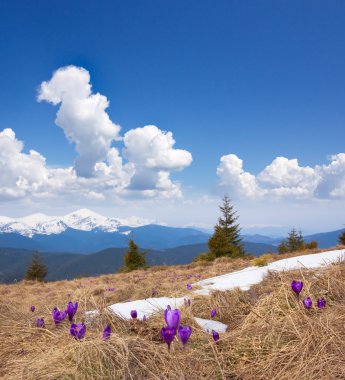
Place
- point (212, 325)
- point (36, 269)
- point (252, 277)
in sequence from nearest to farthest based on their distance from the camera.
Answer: point (212, 325), point (252, 277), point (36, 269)

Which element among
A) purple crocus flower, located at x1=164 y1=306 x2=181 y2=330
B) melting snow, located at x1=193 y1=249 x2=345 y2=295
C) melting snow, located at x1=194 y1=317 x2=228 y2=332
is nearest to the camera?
purple crocus flower, located at x1=164 y1=306 x2=181 y2=330

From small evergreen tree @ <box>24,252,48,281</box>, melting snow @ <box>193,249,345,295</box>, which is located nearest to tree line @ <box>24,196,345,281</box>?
small evergreen tree @ <box>24,252,48,281</box>

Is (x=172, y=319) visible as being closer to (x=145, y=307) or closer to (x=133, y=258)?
(x=145, y=307)

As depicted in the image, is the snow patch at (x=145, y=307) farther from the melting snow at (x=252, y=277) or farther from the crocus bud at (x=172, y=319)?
the crocus bud at (x=172, y=319)

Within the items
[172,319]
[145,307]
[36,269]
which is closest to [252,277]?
[145,307]

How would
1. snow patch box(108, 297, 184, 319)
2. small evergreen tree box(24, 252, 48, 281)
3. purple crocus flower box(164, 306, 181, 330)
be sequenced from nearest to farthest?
purple crocus flower box(164, 306, 181, 330), snow patch box(108, 297, 184, 319), small evergreen tree box(24, 252, 48, 281)

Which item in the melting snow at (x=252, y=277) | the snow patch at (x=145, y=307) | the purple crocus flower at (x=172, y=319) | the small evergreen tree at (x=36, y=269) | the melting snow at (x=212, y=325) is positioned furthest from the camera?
the small evergreen tree at (x=36, y=269)

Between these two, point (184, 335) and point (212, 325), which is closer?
point (184, 335)

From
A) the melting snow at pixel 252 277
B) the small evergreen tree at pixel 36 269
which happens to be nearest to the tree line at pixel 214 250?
the small evergreen tree at pixel 36 269

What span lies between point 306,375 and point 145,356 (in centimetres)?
100

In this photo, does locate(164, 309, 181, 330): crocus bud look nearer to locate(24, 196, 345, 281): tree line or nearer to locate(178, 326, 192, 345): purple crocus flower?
locate(178, 326, 192, 345): purple crocus flower

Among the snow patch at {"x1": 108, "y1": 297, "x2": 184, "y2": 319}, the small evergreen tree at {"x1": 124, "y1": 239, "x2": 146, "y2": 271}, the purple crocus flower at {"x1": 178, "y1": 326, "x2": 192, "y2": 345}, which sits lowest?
the small evergreen tree at {"x1": 124, "y1": 239, "x2": 146, "y2": 271}

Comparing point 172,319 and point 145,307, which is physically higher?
point 172,319

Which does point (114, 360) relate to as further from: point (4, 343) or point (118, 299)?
point (118, 299)
